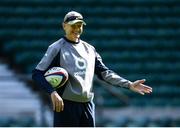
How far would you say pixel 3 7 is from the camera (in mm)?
11812

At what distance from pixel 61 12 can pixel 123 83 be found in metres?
6.94

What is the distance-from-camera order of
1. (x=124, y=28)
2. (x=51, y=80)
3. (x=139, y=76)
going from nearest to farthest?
(x=51, y=80) → (x=139, y=76) → (x=124, y=28)

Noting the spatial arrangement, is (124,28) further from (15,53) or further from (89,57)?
(89,57)

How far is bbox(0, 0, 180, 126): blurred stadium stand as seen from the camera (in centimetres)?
1054

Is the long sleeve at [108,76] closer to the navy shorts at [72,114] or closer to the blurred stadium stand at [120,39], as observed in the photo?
the navy shorts at [72,114]

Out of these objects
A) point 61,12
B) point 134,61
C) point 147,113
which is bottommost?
point 147,113

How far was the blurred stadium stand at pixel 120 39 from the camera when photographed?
34.6 ft

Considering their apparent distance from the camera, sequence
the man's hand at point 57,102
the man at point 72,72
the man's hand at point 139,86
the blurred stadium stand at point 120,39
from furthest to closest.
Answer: the blurred stadium stand at point 120,39, the man's hand at point 139,86, the man at point 72,72, the man's hand at point 57,102

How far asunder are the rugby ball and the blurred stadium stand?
512 cm

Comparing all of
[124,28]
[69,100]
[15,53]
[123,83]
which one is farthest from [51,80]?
[124,28]

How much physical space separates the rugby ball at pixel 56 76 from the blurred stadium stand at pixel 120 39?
16.8 ft

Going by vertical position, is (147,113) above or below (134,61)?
below

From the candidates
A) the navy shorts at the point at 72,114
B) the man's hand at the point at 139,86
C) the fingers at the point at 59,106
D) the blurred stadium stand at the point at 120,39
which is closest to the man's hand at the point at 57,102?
the fingers at the point at 59,106

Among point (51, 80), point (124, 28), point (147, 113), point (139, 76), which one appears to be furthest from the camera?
point (124, 28)
